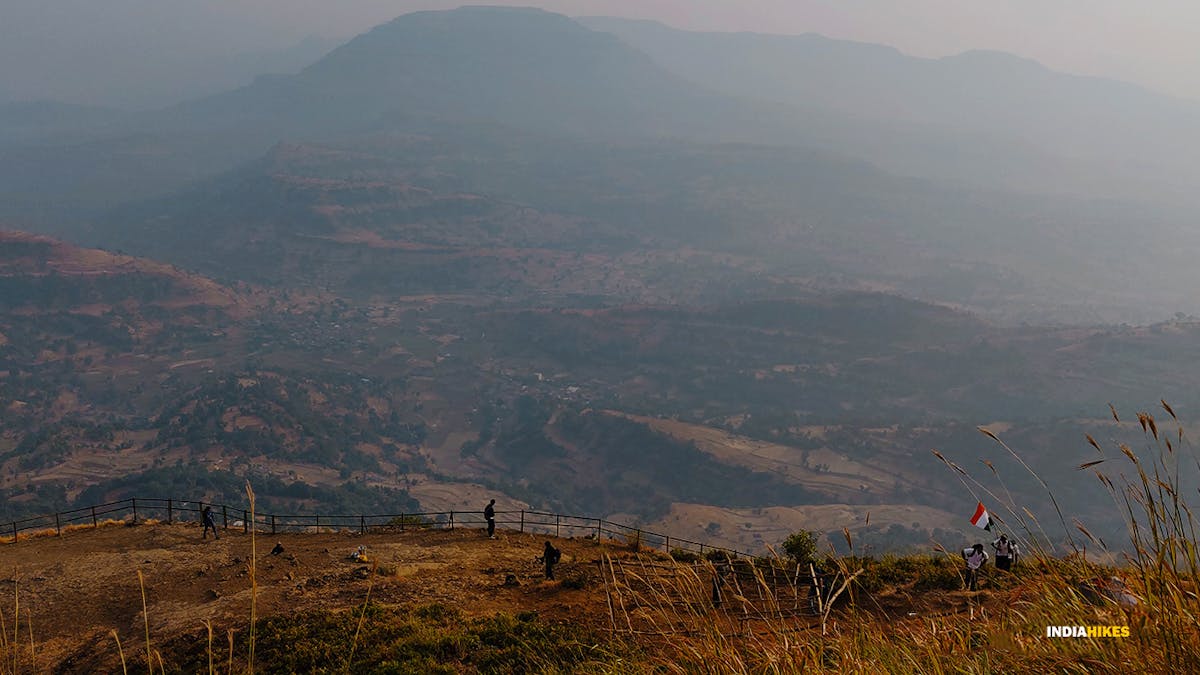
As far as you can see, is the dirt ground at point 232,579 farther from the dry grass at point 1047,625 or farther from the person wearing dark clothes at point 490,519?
the dry grass at point 1047,625

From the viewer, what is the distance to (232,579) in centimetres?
1738

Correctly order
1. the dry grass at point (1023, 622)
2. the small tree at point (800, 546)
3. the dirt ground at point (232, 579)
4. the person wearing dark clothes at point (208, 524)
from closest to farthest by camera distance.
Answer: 1. the dry grass at point (1023, 622)
2. the dirt ground at point (232, 579)
3. the small tree at point (800, 546)
4. the person wearing dark clothes at point (208, 524)

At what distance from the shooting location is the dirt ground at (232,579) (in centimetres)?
1446

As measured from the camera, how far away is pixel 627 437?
4636 inches

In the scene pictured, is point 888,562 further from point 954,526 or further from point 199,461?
point 199,461

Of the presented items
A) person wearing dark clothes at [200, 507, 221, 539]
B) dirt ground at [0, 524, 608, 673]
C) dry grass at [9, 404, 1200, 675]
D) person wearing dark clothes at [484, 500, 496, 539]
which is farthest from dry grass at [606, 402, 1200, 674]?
person wearing dark clothes at [200, 507, 221, 539]

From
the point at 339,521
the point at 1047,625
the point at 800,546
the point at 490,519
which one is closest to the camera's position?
the point at 1047,625

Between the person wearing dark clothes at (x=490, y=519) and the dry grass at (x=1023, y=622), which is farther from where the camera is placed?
the person wearing dark clothes at (x=490, y=519)

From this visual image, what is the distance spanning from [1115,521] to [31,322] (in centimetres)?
21150

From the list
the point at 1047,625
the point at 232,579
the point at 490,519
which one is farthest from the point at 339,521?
the point at 1047,625

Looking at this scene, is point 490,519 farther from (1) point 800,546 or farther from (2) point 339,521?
(2) point 339,521

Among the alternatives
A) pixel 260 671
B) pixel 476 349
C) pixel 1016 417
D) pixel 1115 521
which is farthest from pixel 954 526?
pixel 476 349

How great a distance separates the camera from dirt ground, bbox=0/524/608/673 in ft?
47.4

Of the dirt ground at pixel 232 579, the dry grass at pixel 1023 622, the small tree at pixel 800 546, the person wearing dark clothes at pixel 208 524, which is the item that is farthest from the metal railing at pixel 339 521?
the dry grass at pixel 1023 622
